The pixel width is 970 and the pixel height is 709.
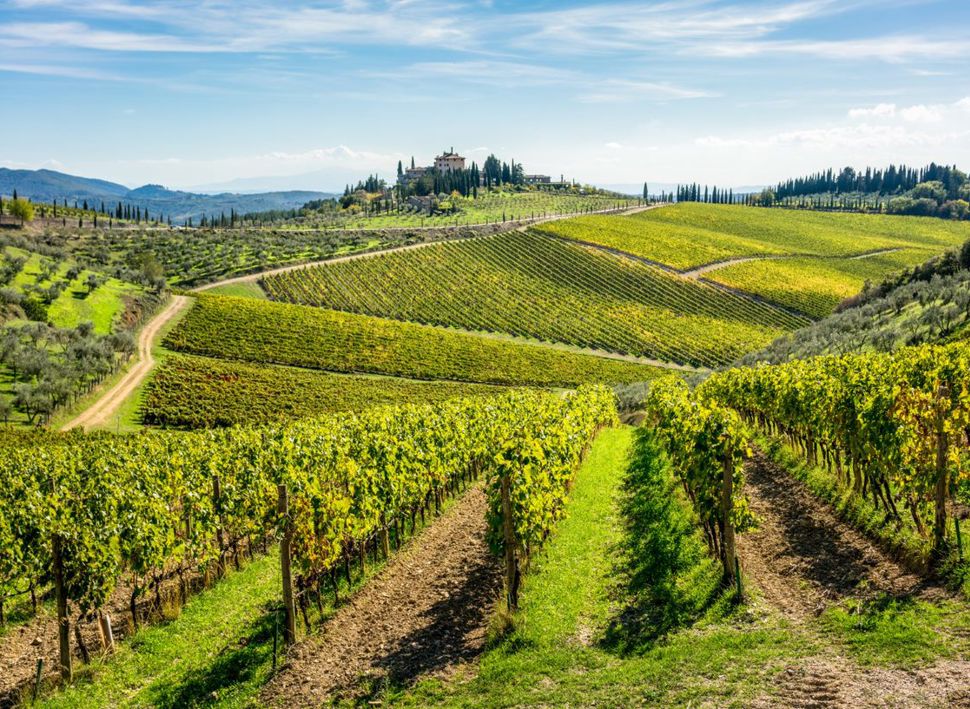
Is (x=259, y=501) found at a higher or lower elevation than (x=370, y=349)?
higher

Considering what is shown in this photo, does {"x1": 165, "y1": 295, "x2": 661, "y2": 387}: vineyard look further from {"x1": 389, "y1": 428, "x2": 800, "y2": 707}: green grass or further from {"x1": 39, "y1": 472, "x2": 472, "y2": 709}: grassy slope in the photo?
{"x1": 389, "y1": 428, "x2": 800, "y2": 707}: green grass

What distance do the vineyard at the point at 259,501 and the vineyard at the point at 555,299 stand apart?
6905 centimetres

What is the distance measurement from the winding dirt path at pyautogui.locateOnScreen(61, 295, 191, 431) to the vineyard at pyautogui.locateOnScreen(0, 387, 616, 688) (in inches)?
1088

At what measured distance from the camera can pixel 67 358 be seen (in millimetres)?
63750

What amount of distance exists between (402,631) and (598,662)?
5067mm

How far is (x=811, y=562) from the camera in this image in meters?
17.6

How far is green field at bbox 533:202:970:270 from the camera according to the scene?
14125cm

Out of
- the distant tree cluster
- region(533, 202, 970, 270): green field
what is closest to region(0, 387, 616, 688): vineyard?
the distant tree cluster

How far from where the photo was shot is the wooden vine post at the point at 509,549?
16.6m

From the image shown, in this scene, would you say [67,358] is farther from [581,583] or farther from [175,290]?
[581,583]

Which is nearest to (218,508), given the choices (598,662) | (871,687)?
(598,662)

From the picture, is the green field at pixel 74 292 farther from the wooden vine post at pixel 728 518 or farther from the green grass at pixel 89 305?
the wooden vine post at pixel 728 518

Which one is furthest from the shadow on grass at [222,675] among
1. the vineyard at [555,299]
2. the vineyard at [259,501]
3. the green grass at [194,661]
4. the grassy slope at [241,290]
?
the grassy slope at [241,290]

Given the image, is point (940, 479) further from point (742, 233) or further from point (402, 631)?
point (742, 233)
